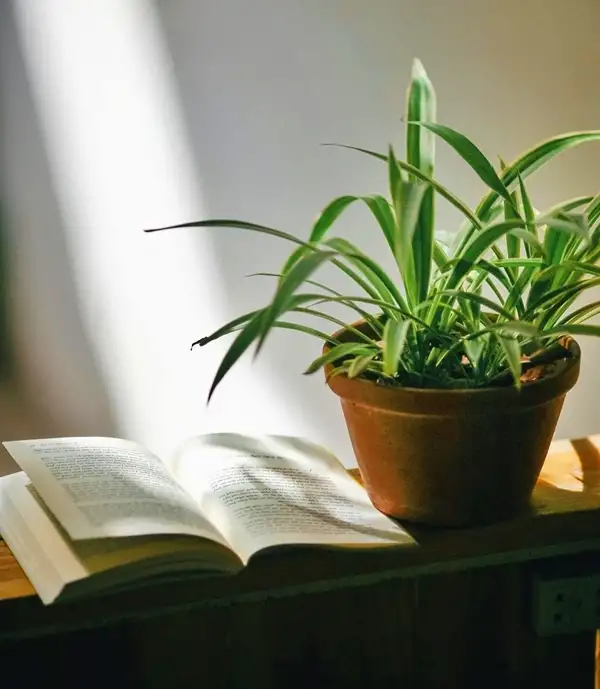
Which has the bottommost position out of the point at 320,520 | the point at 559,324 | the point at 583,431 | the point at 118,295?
the point at 583,431

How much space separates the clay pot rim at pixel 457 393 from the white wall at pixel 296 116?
36 centimetres

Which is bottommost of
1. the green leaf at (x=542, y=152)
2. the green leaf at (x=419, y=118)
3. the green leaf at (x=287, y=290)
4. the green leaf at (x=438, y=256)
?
the green leaf at (x=438, y=256)

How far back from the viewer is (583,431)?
1.40 metres

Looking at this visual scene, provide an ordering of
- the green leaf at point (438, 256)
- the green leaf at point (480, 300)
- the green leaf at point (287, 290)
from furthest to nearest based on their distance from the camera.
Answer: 1. the green leaf at point (438, 256)
2. the green leaf at point (480, 300)
3. the green leaf at point (287, 290)

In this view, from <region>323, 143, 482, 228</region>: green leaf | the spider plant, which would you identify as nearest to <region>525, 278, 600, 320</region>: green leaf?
the spider plant

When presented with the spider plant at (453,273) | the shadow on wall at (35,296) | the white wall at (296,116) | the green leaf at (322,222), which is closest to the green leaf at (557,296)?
the spider plant at (453,273)

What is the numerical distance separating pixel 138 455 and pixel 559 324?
0.52m

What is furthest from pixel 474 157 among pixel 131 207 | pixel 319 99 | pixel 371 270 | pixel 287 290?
pixel 131 207

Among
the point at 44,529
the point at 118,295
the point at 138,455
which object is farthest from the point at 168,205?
the point at 44,529

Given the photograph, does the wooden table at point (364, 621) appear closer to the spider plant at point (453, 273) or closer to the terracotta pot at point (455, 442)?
the terracotta pot at point (455, 442)

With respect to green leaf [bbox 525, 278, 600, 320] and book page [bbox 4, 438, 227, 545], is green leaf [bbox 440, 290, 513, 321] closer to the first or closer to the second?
green leaf [bbox 525, 278, 600, 320]

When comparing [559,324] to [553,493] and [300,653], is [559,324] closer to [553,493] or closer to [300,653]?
[553,493]

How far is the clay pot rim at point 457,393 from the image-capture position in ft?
2.95

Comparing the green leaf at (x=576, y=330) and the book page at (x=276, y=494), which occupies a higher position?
the green leaf at (x=576, y=330)
